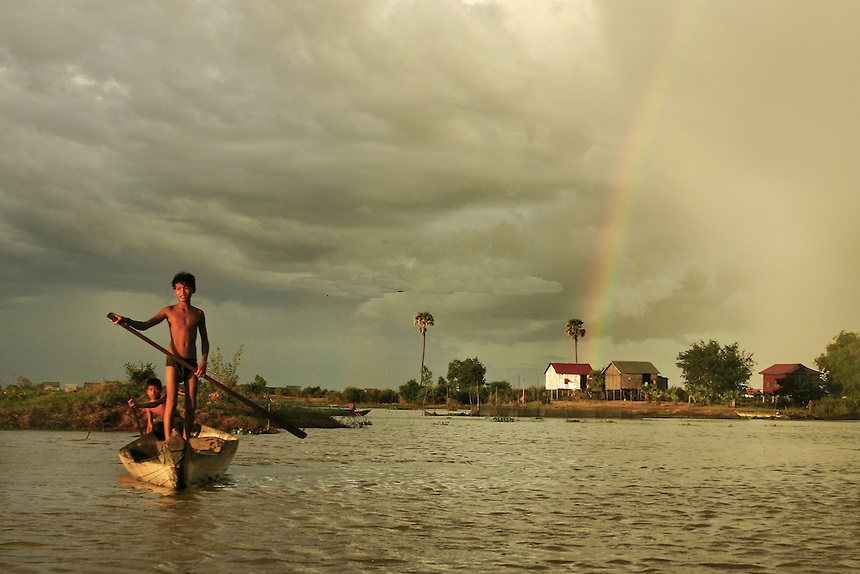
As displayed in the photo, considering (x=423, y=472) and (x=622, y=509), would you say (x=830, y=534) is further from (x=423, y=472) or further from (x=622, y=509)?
(x=423, y=472)

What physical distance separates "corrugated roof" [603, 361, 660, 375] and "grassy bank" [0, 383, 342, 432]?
94.8 meters

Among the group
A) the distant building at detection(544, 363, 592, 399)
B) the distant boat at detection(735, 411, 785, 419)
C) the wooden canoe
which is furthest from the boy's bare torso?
the distant building at detection(544, 363, 592, 399)

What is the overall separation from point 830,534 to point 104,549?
12.4 metres

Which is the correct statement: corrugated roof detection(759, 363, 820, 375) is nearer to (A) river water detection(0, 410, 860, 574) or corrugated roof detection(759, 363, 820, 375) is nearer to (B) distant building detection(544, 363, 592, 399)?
(B) distant building detection(544, 363, 592, 399)

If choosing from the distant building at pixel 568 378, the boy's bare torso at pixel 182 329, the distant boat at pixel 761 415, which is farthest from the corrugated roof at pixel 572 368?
the boy's bare torso at pixel 182 329

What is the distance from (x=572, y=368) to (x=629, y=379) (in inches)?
500

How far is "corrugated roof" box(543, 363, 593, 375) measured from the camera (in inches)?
5438

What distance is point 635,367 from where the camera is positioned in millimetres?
130875

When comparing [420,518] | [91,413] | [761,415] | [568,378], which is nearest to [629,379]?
[568,378]

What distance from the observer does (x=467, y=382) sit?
508 feet

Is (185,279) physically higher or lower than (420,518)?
higher

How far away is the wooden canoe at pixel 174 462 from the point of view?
655 inches

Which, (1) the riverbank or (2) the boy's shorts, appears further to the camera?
(1) the riverbank

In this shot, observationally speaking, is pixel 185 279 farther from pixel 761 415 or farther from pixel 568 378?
pixel 568 378
